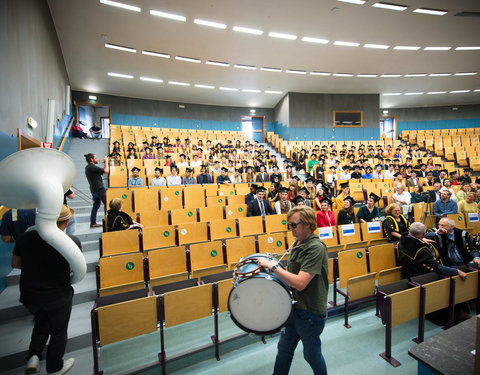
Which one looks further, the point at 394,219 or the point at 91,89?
the point at 91,89

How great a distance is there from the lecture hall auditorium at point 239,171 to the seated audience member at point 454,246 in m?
0.13

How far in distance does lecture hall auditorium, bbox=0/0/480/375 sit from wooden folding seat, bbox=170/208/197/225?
2 centimetres

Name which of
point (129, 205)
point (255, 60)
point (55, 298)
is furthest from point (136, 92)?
point (55, 298)

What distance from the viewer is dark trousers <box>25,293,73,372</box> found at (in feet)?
5.31

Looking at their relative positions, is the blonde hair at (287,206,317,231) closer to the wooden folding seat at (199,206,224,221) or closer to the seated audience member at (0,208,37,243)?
the seated audience member at (0,208,37,243)

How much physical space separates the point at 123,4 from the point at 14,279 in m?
6.67

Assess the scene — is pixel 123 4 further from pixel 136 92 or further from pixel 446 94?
pixel 446 94

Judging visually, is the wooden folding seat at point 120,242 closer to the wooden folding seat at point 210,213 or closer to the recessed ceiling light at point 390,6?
the wooden folding seat at point 210,213

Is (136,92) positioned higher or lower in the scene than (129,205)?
higher

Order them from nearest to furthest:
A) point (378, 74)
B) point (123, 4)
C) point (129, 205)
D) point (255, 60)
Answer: point (129, 205)
point (123, 4)
point (255, 60)
point (378, 74)

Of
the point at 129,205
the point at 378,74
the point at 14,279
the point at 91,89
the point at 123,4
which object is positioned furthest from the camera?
the point at 91,89

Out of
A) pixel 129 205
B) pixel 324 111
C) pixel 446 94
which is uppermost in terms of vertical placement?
pixel 446 94

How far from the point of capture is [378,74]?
36.3ft

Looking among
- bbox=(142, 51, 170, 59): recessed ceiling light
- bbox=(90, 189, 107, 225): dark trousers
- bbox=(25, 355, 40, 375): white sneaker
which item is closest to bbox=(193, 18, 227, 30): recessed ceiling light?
bbox=(142, 51, 170, 59): recessed ceiling light
